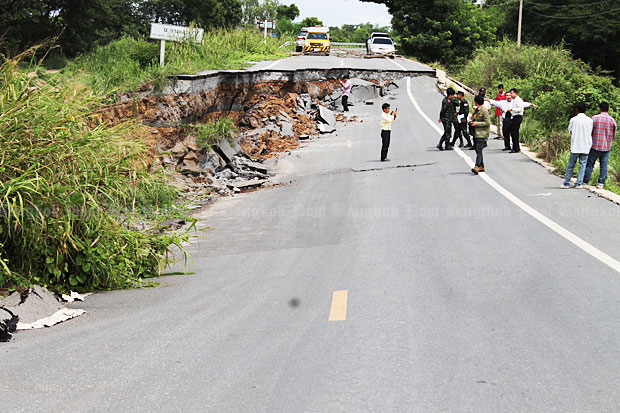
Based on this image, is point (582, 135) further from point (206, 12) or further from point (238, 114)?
point (206, 12)

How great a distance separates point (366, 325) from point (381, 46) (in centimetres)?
4904

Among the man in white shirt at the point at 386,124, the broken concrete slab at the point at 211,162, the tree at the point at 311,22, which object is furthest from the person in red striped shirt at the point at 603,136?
the tree at the point at 311,22

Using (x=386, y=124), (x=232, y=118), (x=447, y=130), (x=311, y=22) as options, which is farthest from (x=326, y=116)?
(x=311, y=22)

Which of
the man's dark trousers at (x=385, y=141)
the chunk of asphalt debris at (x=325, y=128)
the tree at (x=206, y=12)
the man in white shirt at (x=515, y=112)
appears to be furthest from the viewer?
the tree at (x=206, y=12)

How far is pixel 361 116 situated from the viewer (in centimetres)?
3266

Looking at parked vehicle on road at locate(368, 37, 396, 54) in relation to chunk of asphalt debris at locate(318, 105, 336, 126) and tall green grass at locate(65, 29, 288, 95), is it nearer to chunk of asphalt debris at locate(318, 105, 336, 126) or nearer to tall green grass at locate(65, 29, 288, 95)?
tall green grass at locate(65, 29, 288, 95)

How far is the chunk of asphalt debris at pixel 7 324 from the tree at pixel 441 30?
49.2m

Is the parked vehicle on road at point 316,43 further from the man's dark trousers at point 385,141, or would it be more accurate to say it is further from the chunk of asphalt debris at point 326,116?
the man's dark trousers at point 385,141

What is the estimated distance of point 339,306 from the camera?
23.6 ft

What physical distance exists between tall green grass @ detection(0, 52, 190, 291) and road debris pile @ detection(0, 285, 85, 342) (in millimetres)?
214

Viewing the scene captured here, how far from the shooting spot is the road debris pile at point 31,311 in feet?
21.8

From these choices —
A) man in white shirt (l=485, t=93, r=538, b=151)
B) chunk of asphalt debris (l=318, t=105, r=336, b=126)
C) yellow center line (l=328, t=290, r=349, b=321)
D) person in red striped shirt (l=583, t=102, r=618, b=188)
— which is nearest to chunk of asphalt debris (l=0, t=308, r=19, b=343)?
yellow center line (l=328, t=290, r=349, b=321)

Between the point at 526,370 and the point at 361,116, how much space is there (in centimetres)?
2799

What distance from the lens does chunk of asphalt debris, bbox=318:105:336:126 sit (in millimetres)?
30391
